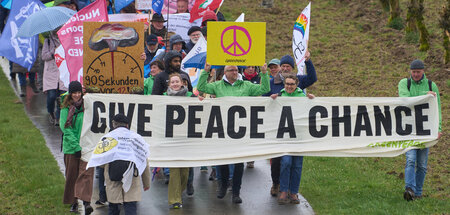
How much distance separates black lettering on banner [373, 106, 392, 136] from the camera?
1098cm

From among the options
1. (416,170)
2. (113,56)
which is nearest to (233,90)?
(113,56)

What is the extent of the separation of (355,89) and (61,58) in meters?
7.14

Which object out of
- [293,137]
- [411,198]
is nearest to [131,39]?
[293,137]

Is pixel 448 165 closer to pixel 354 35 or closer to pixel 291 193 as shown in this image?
pixel 291 193

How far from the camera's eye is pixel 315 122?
10984mm

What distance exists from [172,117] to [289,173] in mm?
1893

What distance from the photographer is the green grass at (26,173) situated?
36.0 feet

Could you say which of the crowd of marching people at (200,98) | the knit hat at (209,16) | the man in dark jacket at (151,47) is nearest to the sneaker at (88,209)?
the crowd of marching people at (200,98)

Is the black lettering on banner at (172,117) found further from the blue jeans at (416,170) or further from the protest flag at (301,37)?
the blue jeans at (416,170)

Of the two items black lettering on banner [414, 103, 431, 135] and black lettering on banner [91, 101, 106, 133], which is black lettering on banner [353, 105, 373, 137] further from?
black lettering on banner [91, 101, 106, 133]

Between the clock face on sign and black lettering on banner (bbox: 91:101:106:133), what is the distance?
0.88 metres

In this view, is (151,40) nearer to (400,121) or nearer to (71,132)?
(71,132)

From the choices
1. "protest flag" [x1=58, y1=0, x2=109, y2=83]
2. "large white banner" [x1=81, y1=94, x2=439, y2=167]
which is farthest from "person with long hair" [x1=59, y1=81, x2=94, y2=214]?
"protest flag" [x1=58, y1=0, x2=109, y2=83]

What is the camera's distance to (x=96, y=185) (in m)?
11.8
